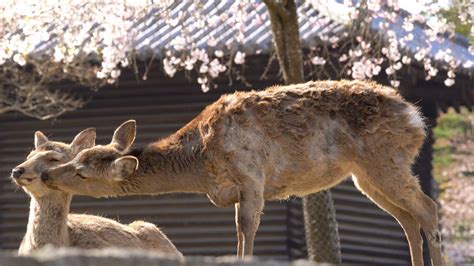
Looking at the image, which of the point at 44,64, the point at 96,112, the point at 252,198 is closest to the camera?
the point at 252,198

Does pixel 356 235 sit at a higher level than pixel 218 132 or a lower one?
lower

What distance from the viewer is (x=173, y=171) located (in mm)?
9227

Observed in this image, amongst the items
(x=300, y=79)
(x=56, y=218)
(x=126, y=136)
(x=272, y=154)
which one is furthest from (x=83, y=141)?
(x=300, y=79)

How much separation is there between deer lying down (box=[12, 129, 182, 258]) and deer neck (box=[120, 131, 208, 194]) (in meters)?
0.53

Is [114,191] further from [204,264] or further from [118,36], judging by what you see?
[118,36]

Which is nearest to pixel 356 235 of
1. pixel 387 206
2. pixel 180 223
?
pixel 180 223

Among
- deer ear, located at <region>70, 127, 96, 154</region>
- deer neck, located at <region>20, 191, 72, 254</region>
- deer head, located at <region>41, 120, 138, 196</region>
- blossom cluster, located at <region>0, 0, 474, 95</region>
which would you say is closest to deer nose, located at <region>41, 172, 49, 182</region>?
deer head, located at <region>41, 120, 138, 196</region>

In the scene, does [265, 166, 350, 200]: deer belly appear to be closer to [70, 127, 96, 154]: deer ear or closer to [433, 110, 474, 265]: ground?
[70, 127, 96, 154]: deer ear

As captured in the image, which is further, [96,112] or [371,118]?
[96,112]

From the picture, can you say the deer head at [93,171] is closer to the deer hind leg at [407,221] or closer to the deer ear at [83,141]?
the deer ear at [83,141]

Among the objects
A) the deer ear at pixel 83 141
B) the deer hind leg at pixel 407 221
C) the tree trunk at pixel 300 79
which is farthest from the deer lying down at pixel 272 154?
the tree trunk at pixel 300 79

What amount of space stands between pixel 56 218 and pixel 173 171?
0.95 metres

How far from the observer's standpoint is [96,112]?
19.5m

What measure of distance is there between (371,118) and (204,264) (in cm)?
587
